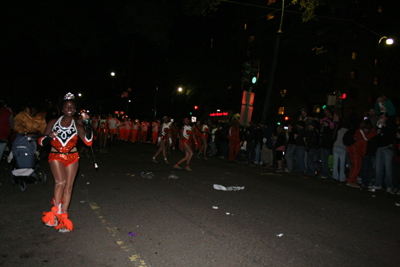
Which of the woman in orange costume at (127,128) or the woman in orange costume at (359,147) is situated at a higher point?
the woman in orange costume at (359,147)

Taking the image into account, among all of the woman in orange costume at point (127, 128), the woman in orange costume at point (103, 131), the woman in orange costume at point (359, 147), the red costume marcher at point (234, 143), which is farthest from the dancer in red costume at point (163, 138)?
the woman in orange costume at point (127, 128)

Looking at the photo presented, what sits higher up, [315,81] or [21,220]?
[315,81]

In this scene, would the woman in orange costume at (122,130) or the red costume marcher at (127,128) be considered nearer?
the red costume marcher at (127,128)

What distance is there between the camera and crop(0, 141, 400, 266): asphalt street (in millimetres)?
3644

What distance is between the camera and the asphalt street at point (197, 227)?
3644mm

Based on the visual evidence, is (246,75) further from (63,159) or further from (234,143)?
(63,159)

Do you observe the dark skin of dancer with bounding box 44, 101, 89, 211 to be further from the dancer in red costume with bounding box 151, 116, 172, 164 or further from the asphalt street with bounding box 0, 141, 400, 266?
A: the dancer in red costume with bounding box 151, 116, 172, 164

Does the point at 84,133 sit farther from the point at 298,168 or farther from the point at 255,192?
the point at 298,168

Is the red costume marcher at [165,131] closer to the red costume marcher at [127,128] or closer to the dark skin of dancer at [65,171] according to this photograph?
the dark skin of dancer at [65,171]

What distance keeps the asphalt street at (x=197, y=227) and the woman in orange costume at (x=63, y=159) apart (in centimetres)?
23

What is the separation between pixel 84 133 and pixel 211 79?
27155 millimetres

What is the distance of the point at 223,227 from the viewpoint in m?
4.72

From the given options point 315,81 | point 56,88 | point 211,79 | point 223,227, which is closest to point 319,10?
point 315,81

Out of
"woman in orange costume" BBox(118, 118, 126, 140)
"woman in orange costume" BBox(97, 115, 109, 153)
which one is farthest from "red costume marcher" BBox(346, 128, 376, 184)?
"woman in orange costume" BBox(118, 118, 126, 140)
